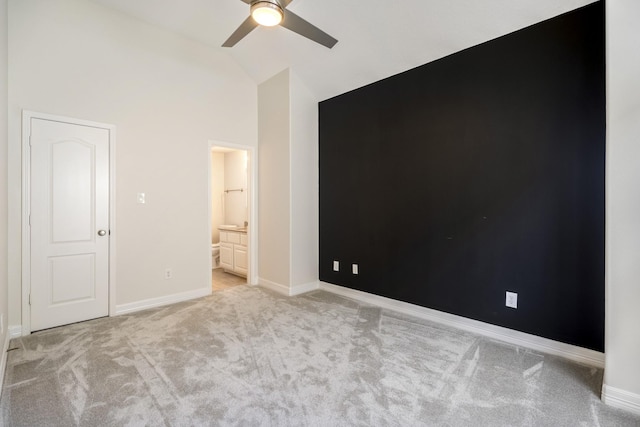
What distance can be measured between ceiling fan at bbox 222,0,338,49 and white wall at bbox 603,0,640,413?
76.4 inches

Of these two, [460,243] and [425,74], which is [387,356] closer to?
[460,243]

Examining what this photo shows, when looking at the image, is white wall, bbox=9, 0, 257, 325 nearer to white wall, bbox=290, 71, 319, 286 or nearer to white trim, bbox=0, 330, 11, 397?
white trim, bbox=0, 330, 11, 397

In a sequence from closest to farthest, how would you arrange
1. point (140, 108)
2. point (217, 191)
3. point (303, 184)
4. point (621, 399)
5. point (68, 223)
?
1. point (621, 399)
2. point (68, 223)
3. point (140, 108)
4. point (303, 184)
5. point (217, 191)

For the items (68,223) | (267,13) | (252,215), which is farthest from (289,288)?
(267,13)

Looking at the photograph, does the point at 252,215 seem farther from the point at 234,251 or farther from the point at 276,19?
the point at 276,19

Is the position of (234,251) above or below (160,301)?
above

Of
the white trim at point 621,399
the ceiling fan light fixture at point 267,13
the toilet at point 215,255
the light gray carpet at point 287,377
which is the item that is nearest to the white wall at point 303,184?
the light gray carpet at point 287,377

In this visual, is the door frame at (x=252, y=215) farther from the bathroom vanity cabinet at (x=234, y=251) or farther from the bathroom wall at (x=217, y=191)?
the bathroom wall at (x=217, y=191)

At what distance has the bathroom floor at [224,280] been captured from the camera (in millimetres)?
4512

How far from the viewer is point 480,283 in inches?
112

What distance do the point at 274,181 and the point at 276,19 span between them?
91.8 inches

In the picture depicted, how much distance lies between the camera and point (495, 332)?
2.77m

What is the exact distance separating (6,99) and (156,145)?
1.26 m

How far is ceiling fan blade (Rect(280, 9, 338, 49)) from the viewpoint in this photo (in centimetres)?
228
